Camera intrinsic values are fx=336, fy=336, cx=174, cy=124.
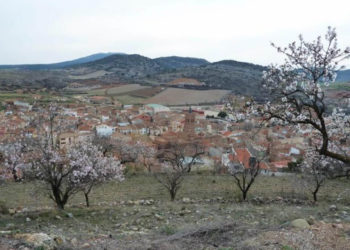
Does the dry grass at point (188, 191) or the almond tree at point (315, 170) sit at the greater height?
the almond tree at point (315, 170)

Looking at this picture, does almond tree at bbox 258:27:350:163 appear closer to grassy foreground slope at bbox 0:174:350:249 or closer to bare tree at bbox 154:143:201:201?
grassy foreground slope at bbox 0:174:350:249

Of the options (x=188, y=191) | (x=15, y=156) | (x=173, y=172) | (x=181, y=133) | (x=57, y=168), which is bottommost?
(x=181, y=133)

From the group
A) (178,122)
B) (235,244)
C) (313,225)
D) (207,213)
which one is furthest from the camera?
(178,122)

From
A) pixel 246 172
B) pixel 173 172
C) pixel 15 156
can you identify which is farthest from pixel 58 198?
pixel 246 172

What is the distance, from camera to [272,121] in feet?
26.3

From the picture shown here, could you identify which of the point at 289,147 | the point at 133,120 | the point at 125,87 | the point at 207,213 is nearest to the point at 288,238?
the point at 207,213

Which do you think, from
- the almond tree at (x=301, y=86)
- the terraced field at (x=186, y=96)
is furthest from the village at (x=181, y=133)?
the terraced field at (x=186, y=96)

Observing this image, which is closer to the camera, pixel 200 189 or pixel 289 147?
pixel 200 189

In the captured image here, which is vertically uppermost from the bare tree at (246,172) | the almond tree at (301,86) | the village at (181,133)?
the almond tree at (301,86)

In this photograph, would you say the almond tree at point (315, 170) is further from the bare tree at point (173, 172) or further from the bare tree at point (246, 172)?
the bare tree at point (173, 172)

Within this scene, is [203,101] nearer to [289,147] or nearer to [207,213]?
[289,147]

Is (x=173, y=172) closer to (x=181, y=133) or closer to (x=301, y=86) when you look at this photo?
(x=301, y=86)

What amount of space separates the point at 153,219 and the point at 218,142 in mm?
42641

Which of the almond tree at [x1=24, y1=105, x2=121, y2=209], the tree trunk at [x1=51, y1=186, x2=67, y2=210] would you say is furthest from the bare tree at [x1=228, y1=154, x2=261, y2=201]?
the tree trunk at [x1=51, y1=186, x2=67, y2=210]
